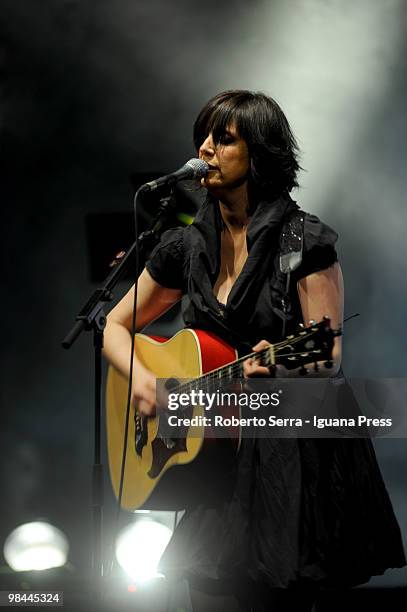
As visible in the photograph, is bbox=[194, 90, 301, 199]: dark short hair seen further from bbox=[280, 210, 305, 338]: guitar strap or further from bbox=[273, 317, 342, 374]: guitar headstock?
bbox=[273, 317, 342, 374]: guitar headstock

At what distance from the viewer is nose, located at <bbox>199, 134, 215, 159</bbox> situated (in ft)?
7.28

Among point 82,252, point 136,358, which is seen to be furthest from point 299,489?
point 82,252

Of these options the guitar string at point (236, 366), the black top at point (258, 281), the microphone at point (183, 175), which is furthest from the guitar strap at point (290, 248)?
the microphone at point (183, 175)

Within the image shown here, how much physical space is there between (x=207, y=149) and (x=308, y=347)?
711 mm

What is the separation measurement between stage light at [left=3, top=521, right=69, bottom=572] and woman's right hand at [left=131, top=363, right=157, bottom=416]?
3.85 feet

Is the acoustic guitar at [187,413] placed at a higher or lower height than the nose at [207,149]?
lower

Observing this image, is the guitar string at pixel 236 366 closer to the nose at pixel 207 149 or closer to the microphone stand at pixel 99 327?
the microphone stand at pixel 99 327

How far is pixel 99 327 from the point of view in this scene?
216 centimetres

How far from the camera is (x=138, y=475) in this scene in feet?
7.69

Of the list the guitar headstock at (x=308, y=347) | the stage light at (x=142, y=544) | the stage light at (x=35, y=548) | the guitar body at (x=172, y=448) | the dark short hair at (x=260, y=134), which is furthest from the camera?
the stage light at (x=35, y=548)

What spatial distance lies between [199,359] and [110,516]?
145 centimetres

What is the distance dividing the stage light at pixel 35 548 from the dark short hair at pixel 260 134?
1.79m

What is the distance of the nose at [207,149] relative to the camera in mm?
2219

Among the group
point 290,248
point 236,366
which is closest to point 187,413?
point 236,366
